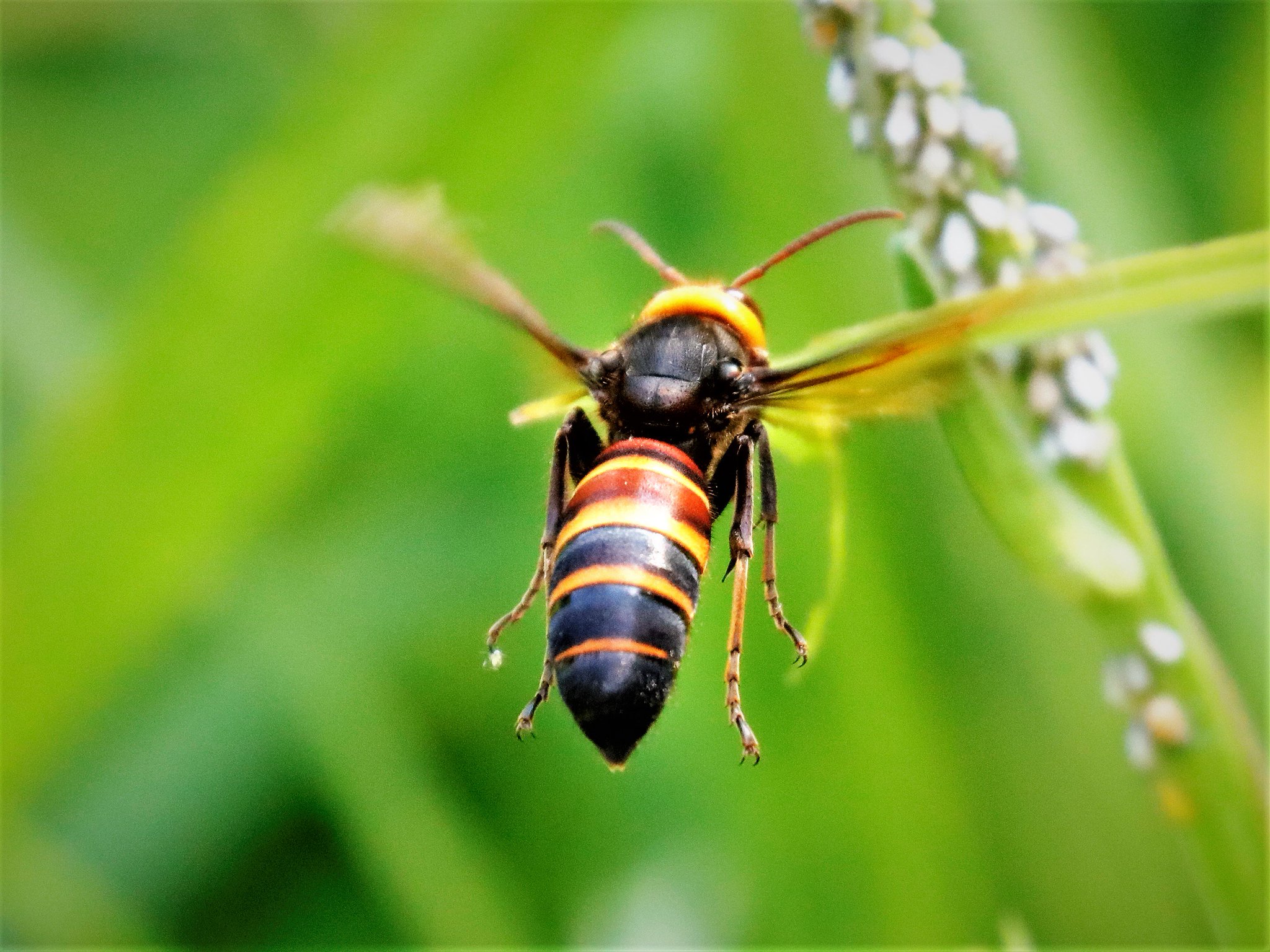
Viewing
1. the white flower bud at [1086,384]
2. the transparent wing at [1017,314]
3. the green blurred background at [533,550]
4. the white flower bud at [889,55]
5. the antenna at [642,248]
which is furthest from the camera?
the green blurred background at [533,550]

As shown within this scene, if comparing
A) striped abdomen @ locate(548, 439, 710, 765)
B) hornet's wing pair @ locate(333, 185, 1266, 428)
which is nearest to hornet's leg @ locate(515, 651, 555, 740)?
striped abdomen @ locate(548, 439, 710, 765)

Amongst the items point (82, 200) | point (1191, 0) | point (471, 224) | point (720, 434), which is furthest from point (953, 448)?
point (82, 200)

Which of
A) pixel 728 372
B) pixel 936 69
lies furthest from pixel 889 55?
pixel 728 372

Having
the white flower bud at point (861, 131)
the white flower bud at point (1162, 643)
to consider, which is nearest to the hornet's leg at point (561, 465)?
the white flower bud at point (861, 131)

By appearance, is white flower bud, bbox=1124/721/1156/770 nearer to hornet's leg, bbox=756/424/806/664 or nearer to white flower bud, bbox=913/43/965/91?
hornet's leg, bbox=756/424/806/664

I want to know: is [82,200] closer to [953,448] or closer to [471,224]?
[471,224]

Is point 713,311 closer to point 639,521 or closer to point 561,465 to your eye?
point 561,465

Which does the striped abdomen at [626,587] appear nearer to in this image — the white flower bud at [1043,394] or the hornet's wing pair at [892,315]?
the hornet's wing pair at [892,315]
